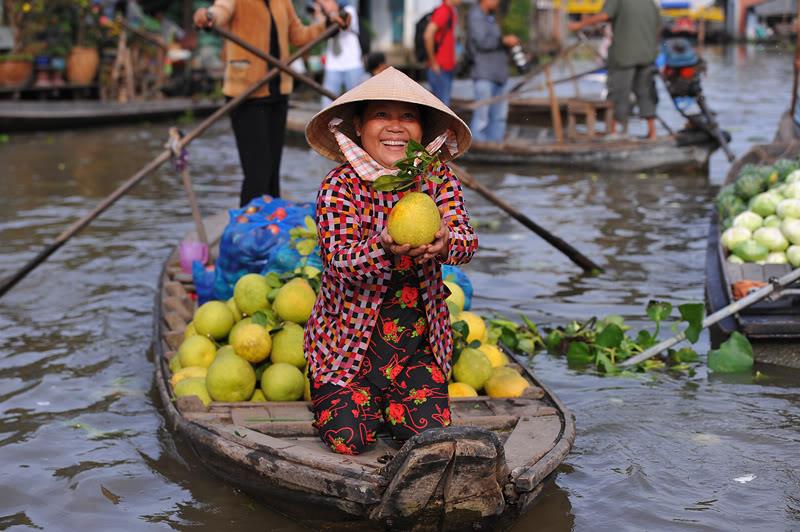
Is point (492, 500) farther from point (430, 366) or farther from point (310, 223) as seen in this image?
point (310, 223)

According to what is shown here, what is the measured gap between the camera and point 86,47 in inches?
657

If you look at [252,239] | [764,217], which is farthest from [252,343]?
[764,217]

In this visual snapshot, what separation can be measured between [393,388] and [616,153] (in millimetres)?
8193

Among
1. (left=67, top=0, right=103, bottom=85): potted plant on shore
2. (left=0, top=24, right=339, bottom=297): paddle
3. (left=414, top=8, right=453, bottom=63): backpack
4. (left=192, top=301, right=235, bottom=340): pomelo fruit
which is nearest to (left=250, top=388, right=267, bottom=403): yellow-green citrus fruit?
(left=192, top=301, right=235, bottom=340): pomelo fruit

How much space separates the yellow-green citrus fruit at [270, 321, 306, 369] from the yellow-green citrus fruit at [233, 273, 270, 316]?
233 millimetres

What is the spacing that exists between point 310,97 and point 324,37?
47.8 ft

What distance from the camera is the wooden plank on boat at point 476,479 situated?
3.04 metres

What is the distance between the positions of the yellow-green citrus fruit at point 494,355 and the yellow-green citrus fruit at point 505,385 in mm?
188

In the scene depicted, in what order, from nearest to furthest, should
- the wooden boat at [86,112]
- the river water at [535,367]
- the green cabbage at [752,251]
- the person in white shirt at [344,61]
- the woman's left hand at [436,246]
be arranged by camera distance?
the woman's left hand at [436,246]
the river water at [535,367]
the green cabbage at [752,251]
the person in white shirt at [344,61]
the wooden boat at [86,112]

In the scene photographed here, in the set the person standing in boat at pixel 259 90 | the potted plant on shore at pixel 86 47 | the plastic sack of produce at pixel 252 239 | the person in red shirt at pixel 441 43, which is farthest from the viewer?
the potted plant on shore at pixel 86 47

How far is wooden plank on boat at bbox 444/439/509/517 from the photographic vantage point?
3045 mm

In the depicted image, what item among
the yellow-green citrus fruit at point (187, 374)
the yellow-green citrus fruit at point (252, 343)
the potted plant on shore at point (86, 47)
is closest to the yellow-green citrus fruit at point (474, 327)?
the yellow-green citrus fruit at point (252, 343)

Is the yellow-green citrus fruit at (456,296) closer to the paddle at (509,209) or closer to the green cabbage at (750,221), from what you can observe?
the paddle at (509,209)

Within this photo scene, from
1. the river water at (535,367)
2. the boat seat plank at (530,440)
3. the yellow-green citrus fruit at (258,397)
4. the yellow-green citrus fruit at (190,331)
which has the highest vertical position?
the yellow-green citrus fruit at (190,331)
